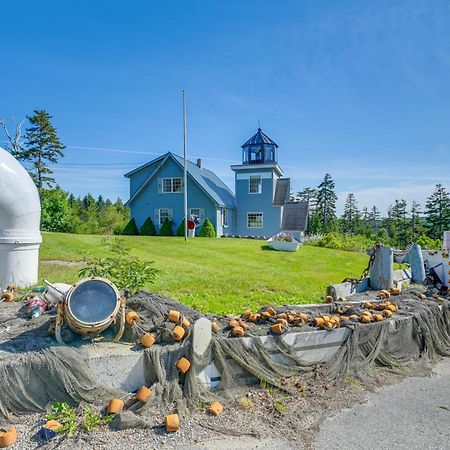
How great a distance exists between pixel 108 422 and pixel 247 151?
2295cm

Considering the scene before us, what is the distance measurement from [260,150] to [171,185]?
258 inches

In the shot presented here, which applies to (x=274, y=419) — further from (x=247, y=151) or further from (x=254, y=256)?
(x=247, y=151)

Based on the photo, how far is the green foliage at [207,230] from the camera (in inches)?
841

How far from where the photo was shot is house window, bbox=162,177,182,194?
2259 centimetres

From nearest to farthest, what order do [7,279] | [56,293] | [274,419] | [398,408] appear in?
[274,419] → [398,408] → [56,293] → [7,279]

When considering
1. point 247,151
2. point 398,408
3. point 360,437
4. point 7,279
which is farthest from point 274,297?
point 247,151

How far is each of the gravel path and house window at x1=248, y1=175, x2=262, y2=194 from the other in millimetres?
20689

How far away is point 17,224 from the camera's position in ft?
19.6

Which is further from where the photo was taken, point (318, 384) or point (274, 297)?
point (274, 297)

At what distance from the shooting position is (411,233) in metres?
40.7

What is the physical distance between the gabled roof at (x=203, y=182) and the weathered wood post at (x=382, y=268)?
14970 mm

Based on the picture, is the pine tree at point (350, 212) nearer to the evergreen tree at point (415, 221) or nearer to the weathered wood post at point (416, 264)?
the evergreen tree at point (415, 221)

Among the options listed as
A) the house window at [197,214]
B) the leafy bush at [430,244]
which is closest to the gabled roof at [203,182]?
the house window at [197,214]

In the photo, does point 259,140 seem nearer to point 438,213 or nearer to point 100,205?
point 438,213
